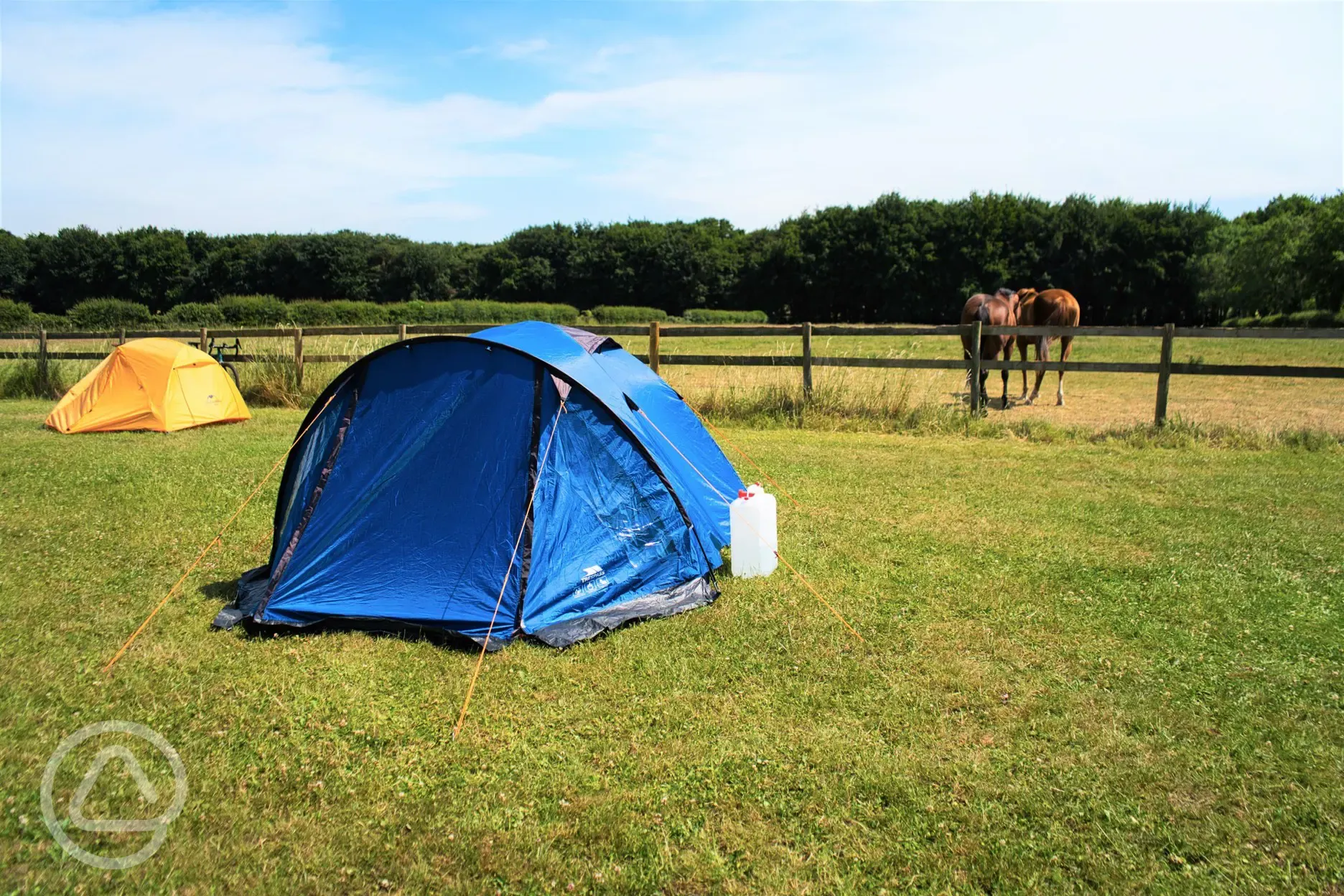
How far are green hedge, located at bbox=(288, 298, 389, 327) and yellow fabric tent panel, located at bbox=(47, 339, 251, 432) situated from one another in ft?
91.1

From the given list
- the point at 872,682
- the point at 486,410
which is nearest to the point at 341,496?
the point at 486,410

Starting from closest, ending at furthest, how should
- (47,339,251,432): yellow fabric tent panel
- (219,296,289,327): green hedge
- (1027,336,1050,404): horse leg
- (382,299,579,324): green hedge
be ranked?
(47,339,251,432): yellow fabric tent panel < (1027,336,1050,404): horse leg < (219,296,289,327): green hedge < (382,299,579,324): green hedge

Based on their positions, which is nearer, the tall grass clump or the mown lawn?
the mown lawn

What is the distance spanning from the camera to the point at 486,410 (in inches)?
199

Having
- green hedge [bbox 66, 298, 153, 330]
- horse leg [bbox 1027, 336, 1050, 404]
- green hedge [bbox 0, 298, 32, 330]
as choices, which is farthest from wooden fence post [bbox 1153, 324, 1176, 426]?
green hedge [bbox 0, 298, 32, 330]

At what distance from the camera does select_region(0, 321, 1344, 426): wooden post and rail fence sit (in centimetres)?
1023

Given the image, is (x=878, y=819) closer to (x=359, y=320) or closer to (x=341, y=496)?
(x=341, y=496)

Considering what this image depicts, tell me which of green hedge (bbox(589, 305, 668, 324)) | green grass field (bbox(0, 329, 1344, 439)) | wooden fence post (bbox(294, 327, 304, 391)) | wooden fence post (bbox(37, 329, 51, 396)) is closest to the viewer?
green grass field (bbox(0, 329, 1344, 439))

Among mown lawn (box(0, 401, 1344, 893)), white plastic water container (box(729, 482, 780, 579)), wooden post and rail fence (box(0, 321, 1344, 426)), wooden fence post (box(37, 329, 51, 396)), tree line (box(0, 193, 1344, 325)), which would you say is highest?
tree line (box(0, 193, 1344, 325))

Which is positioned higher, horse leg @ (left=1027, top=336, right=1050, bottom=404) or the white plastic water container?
horse leg @ (left=1027, top=336, right=1050, bottom=404)

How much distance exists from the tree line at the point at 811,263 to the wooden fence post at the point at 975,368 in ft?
125

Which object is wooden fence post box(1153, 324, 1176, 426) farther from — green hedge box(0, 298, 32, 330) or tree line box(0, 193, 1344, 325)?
green hedge box(0, 298, 32, 330)

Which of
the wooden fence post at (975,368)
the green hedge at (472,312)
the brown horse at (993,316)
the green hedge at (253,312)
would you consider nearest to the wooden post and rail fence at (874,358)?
the wooden fence post at (975,368)

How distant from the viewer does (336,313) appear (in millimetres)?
42062
